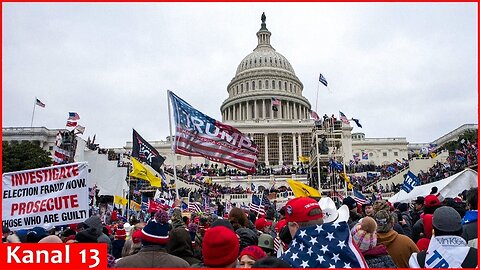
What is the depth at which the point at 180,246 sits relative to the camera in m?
5.09

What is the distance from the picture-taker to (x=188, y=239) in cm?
523

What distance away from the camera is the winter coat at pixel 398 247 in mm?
5160

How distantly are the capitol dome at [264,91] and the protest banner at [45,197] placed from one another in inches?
3424

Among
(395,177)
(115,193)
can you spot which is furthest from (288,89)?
(115,193)

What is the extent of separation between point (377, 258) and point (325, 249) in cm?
82

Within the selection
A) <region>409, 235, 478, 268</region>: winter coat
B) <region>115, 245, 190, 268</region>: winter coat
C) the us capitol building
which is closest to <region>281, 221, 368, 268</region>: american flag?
<region>409, 235, 478, 268</region>: winter coat

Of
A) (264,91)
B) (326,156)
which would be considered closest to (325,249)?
(326,156)

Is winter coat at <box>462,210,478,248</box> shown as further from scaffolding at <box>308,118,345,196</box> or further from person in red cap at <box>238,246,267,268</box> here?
scaffolding at <box>308,118,345,196</box>

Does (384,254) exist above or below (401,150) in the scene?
below

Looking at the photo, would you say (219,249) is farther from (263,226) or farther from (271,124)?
(271,124)

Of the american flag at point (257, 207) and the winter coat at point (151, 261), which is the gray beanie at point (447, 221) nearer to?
the winter coat at point (151, 261)

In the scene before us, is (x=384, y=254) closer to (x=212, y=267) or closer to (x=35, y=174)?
(x=212, y=267)

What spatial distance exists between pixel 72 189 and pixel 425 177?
4110 centimetres

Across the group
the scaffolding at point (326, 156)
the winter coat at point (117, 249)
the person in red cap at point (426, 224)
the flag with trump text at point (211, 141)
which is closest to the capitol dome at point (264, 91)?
the scaffolding at point (326, 156)
